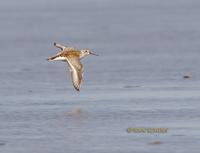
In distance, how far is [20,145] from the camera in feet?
38.9

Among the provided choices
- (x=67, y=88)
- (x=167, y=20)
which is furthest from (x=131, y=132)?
(x=167, y=20)

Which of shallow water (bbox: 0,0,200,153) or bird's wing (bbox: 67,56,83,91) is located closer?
shallow water (bbox: 0,0,200,153)

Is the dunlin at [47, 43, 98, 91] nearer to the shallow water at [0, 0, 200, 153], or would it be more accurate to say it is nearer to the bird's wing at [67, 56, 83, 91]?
the bird's wing at [67, 56, 83, 91]

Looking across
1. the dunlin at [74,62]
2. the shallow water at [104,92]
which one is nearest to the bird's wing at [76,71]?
the dunlin at [74,62]

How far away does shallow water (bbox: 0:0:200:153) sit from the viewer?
12.2 metres

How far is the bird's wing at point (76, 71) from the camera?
577 inches

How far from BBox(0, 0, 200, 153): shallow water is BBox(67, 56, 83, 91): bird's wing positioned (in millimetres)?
439

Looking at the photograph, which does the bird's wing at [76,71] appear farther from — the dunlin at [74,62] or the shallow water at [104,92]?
the shallow water at [104,92]

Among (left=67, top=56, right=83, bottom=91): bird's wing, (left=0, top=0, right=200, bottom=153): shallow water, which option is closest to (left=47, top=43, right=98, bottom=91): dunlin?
(left=67, top=56, right=83, bottom=91): bird's wing

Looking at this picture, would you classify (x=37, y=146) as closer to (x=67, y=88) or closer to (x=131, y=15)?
(x=67, y=88)

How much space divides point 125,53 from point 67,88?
5378 millimetres

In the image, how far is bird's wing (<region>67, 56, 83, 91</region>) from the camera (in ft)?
48.1

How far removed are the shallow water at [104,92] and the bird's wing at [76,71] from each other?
439 mm

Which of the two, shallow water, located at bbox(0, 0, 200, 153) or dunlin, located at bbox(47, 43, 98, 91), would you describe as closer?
shallow water, located at bbox(0, 0, 200, 153)
